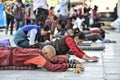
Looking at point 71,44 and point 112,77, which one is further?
point 71,44

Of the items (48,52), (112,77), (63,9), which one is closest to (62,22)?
(63,9)

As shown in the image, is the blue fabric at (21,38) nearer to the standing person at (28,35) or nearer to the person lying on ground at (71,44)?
the standing person at (28,35)

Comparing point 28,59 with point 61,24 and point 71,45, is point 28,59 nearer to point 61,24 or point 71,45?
point 71,45


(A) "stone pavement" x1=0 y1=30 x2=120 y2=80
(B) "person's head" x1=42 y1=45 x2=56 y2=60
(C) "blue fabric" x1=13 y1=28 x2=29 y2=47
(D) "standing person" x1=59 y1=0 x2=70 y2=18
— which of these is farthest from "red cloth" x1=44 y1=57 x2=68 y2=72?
(D) "standing person" x1=59 y1=0 x2=70 y2=18

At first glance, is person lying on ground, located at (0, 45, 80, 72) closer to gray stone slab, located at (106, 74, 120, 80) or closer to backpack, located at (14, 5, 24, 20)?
gray stone slab, located at (106, 74, 120, 80)

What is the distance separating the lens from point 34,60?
8.27 m

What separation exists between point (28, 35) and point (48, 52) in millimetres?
1922

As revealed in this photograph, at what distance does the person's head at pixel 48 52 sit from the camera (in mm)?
8547

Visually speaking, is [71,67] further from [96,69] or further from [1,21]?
[1,21]

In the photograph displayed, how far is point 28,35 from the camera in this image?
10617 mm

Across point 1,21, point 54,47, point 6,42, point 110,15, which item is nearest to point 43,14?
point 6,42

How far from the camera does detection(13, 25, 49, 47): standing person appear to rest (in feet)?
33.8

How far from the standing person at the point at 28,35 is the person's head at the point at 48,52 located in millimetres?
1005

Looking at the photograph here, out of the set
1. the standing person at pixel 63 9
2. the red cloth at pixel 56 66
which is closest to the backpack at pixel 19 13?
the standing person at pixel 63 9
